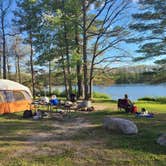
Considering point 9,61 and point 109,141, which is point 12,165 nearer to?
point 109,141

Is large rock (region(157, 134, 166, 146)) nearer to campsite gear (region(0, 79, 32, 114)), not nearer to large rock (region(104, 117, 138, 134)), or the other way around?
large rock (region(104, 117, 138, 134))

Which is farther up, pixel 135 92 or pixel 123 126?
pixel 135 92

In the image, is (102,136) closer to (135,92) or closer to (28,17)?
(28,17)

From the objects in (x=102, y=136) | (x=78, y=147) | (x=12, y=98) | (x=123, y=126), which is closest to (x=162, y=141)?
(x=123, y=126)

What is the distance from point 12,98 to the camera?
15.9 m

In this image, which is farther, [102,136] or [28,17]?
[28,17]

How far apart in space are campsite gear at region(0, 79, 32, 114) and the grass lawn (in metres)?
4.92

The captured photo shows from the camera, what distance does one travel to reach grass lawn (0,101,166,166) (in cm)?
632

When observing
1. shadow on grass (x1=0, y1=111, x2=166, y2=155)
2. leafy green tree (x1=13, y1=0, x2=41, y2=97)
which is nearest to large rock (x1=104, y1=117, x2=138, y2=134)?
shadow on grass (x1=0, y1=111, x2=166, y2=155)

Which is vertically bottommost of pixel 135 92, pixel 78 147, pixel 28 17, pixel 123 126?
pixel 78 147

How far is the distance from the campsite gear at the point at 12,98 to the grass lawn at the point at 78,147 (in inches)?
194

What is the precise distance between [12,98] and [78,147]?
A: 30.0ft

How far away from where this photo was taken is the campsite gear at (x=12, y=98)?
15.3 m

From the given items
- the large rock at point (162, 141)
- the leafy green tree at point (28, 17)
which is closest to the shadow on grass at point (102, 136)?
the large rock at point (162, 141)
